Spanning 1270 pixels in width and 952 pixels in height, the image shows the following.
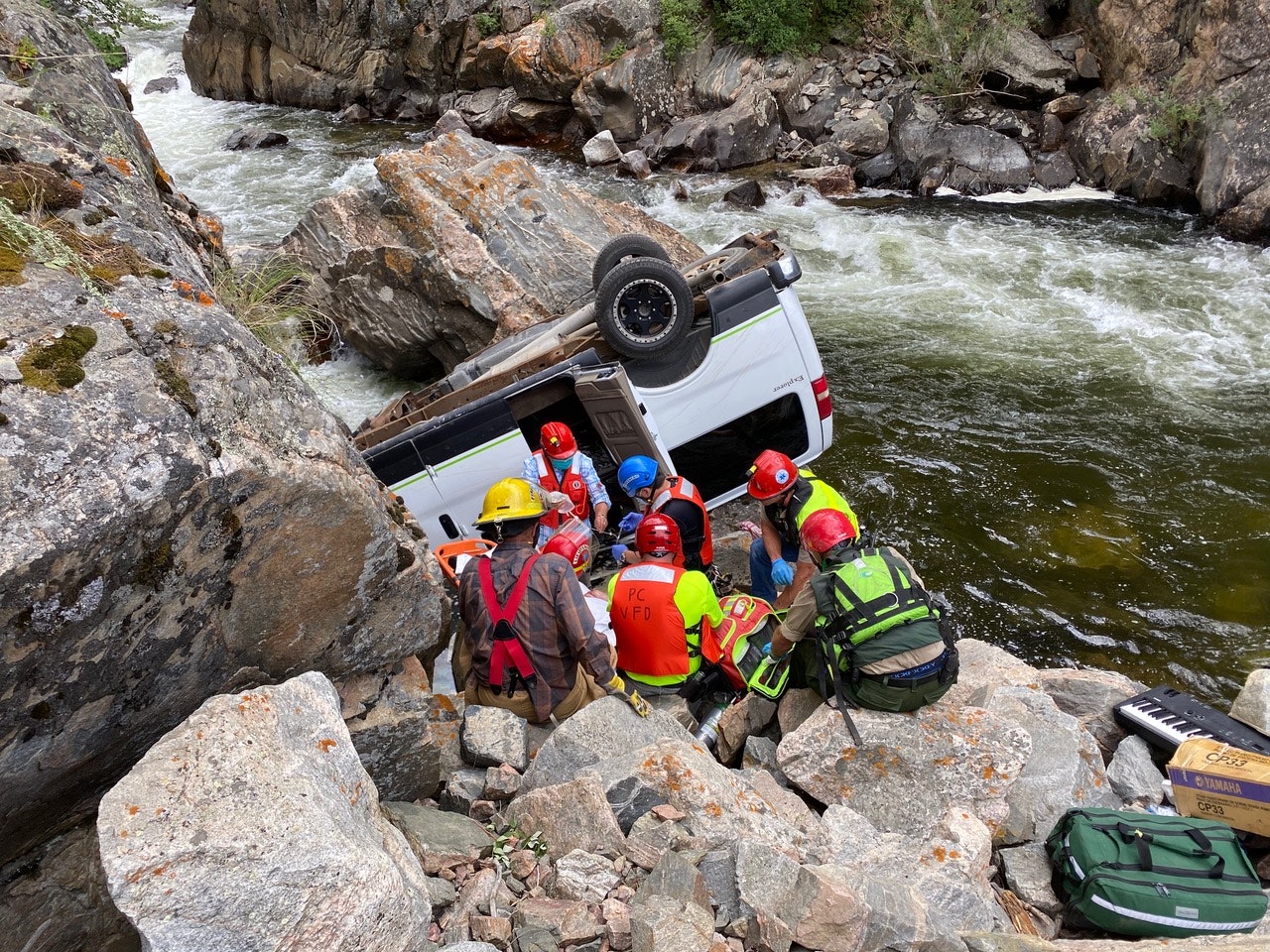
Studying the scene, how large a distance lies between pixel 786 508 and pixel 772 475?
0.26 metres

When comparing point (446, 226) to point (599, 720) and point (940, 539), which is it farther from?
point (599, 720)

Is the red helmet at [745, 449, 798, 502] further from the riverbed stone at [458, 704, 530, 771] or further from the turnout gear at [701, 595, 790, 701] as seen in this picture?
the riverbed stone at [458, 704, 530, 771]

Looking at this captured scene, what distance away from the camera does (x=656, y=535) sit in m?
5.68

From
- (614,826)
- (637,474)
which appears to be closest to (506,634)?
(614,826)

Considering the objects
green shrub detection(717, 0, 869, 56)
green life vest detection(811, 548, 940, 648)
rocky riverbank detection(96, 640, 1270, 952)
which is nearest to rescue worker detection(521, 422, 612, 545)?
rocky riverbank detection(96, 640, 1270, 952)

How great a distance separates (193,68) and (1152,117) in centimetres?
2632

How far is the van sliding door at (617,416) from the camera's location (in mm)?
6395

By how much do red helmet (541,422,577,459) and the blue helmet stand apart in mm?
414

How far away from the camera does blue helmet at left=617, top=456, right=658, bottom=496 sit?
6570mm

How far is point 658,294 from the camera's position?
6.77 m

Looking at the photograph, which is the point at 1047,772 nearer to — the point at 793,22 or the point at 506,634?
the point at 506,634

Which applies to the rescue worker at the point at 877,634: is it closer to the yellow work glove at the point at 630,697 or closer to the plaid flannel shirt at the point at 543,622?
the yellow work glove at the point at 630,697

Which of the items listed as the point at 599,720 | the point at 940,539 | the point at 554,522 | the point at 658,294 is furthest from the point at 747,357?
the point at 599,720

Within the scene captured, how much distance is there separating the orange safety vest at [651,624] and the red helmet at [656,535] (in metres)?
0.27
